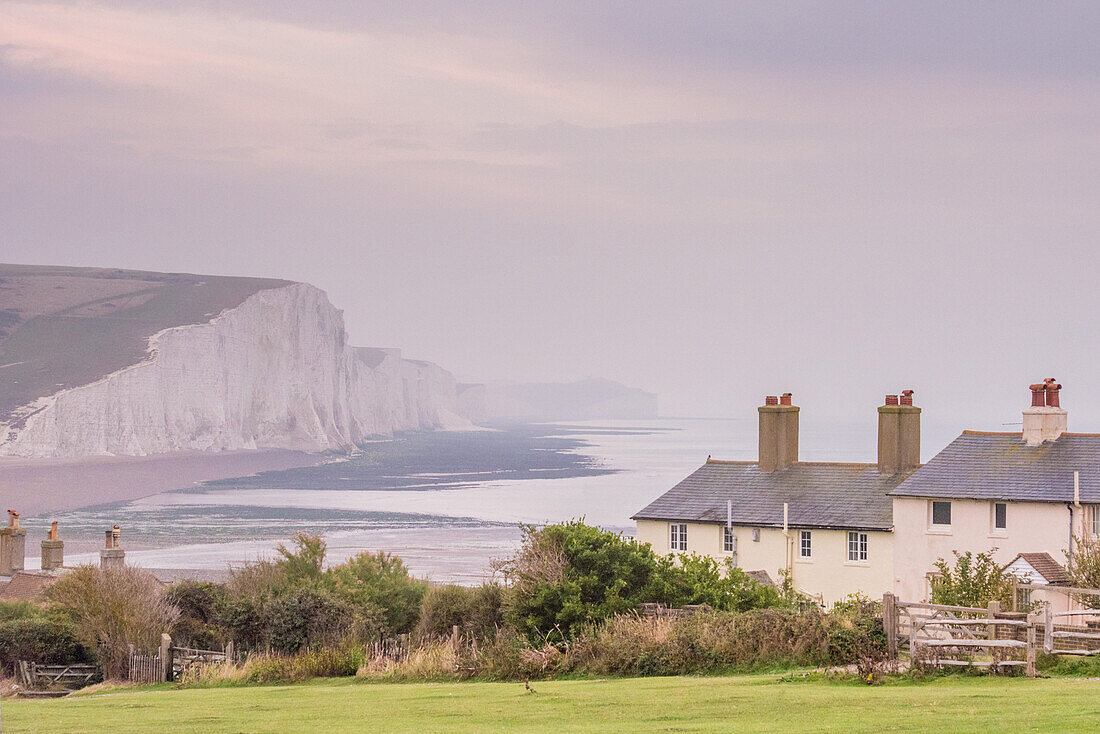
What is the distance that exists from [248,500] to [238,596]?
15281 centimetres

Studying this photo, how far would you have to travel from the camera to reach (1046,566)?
133 feet

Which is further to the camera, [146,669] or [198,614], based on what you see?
[198,614]

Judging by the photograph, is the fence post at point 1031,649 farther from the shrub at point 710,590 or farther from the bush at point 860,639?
the shrub at point 710,590

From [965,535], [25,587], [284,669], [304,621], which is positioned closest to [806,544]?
[965,535]

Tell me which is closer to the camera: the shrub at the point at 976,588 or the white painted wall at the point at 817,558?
the shrub at the point at 976,588

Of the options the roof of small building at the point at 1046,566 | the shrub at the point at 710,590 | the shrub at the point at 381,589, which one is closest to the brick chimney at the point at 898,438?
the roof of small building at the point at 1046,566

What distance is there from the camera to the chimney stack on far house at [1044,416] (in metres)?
46.1

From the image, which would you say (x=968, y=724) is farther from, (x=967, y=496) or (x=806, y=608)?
(x=967, y=496)

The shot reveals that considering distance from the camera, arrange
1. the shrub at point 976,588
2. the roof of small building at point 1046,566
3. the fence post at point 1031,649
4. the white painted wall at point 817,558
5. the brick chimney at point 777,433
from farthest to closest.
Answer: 1. the brick chimney at point 777,433
2. the white painted wall at point 817,558
3. the roof of small building at point 1046,566
4. the shrub at point 976,588
5. the fence post at point 1031,649

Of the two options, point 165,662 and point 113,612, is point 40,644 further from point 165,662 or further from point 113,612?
point 165,662

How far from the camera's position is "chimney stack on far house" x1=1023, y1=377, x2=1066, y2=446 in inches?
1816

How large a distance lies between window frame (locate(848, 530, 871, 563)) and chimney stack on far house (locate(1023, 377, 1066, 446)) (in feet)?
22.0

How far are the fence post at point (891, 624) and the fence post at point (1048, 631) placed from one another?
2739 millimetres

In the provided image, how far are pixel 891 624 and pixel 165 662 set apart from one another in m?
21.6
